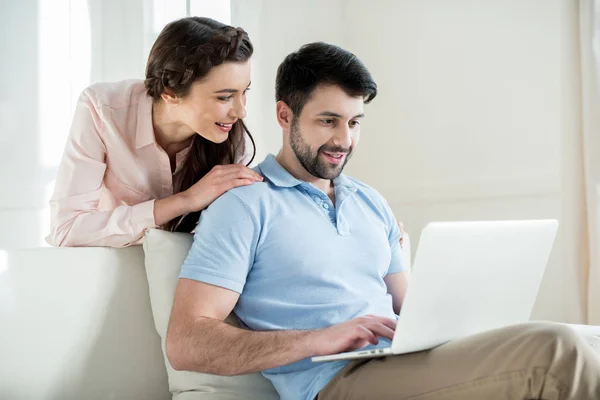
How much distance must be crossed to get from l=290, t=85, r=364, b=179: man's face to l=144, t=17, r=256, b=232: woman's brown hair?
30cm

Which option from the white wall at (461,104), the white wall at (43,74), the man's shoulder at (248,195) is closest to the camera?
the man's shoulder at (248,195)

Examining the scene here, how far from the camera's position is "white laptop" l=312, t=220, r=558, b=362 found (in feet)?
4.29

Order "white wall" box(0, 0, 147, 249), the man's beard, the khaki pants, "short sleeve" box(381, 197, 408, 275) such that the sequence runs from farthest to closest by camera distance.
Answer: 1. "white wall" box(0, 0, 147, 249)
2. "short sleeve" box(381, 197, 408, 275)
3. the man's beard
4. the khaki pants

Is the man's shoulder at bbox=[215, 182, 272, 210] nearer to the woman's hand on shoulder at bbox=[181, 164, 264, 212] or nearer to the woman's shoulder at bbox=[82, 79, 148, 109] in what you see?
the woman's hand on shoulder at bbox=[181, 164, 264, 212]

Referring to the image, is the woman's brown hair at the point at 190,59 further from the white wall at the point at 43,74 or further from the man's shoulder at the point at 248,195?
the white wall at the point at 43,74

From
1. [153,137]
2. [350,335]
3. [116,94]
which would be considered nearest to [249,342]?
[350,335]

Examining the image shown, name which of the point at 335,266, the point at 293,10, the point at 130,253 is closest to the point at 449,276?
the point at 335,266

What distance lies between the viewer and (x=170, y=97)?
203 centimetres

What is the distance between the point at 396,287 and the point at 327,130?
42 centimetres

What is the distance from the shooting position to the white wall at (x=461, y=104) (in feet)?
9.30

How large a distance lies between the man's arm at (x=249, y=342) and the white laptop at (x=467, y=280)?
108 mm

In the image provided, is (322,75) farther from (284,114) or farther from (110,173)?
(110,173)

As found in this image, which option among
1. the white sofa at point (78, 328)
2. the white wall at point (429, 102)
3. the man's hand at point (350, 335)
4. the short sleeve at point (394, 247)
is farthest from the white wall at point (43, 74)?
the man's hand at point (350, 335)

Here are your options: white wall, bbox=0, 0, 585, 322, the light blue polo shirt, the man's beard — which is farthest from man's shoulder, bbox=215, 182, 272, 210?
white wall, bbox=0, 0, 585, 322
